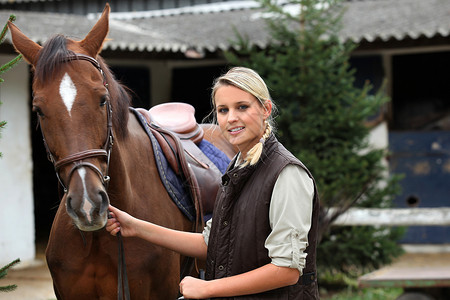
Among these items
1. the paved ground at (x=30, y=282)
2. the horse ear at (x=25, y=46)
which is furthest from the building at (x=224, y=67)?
the horse ear at (x=25, y=46)

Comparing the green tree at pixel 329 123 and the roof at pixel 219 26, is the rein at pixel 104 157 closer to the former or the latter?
the green tree at pixel 329 123

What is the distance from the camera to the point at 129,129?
2.68m

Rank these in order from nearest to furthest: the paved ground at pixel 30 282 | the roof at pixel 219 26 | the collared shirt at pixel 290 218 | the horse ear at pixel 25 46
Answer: the collared shirt at pixel 290 218, the horse ear at pixel 25 46, the paved ground at pixel 30 282, the roof at pixel 219 26

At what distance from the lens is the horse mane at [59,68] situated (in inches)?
78.2

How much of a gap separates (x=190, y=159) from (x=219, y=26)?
18.8 feet

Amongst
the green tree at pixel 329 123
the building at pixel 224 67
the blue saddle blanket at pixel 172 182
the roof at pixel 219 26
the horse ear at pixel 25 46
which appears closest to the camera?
the horse ear at pixel 25 46

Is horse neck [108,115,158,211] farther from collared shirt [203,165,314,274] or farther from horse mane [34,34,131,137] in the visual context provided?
collared shirt [203,165,314,274]

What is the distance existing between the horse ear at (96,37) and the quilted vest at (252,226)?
32.3 inches

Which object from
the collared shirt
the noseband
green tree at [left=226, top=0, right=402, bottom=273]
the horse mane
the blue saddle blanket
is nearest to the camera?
the collared shirt

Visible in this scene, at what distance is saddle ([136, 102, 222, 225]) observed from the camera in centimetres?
289

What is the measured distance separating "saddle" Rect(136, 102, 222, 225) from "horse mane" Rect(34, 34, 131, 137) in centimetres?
53

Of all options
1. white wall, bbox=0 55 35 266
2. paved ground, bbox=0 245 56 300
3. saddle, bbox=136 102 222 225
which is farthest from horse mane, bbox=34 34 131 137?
white wall, bbox=0 55 35 266

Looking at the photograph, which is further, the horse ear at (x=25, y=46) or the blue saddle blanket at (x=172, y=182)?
the blue saddle blanket at (x=172, y=182)

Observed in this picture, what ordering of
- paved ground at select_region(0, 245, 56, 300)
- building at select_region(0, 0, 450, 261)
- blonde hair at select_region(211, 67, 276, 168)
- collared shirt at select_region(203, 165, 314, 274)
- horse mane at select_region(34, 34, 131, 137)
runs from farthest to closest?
building at select_region(0, 0, 450, 261)
paved ground at select_region(0, 245, 56, 300)
horse mane at select_region(34, 34, 131, 137)
blonde hair at select_region(211, 67, 276, 168)
collared shirt at select_region(203, 165, 314, 274)
